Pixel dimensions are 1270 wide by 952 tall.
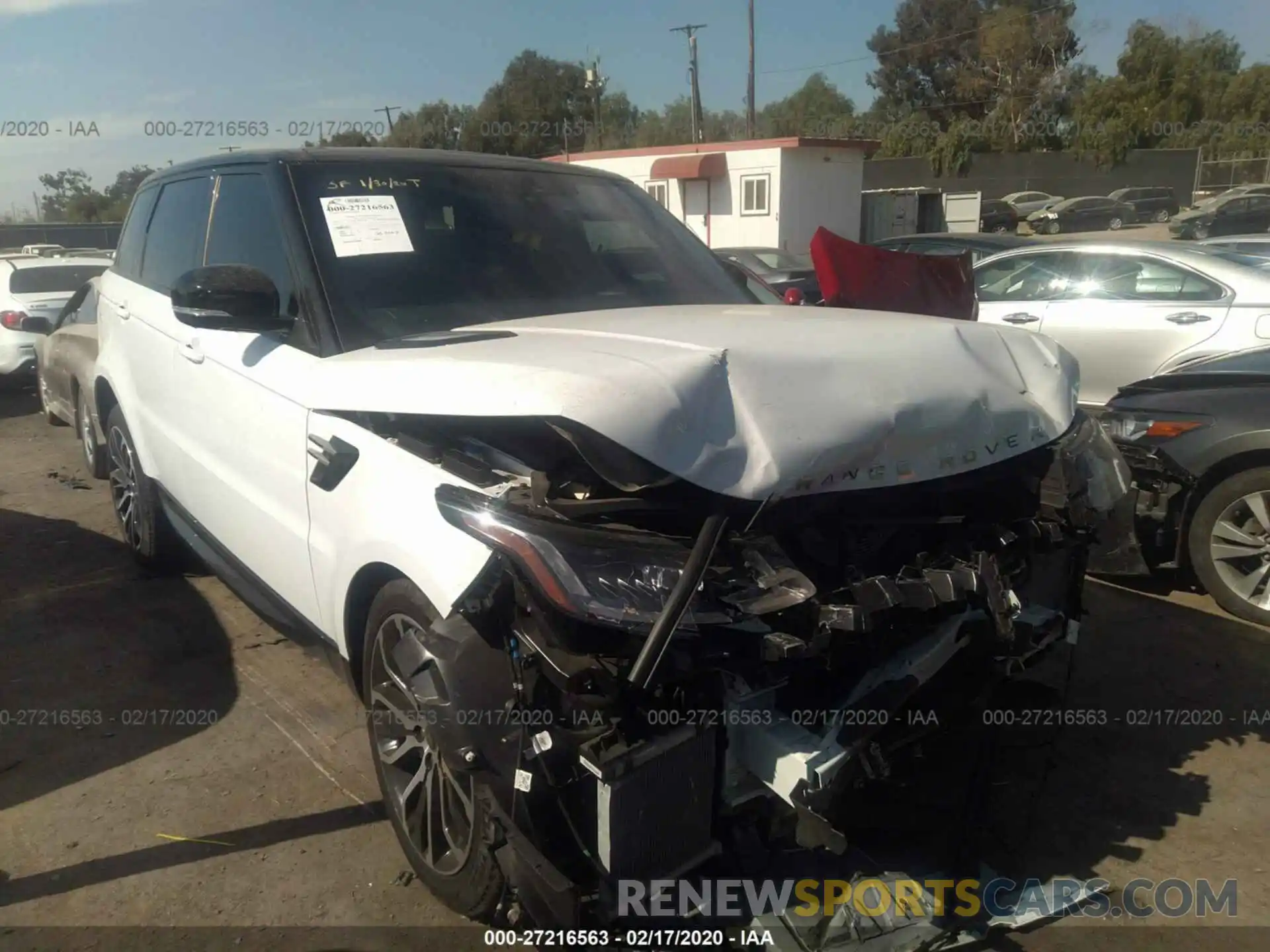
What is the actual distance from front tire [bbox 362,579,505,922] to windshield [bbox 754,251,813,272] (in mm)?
14117

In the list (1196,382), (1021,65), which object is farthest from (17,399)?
(1021,65)

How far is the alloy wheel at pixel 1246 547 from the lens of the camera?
14.1 ft

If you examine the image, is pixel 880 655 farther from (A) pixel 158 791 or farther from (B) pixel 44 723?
(B) pixel 44 723

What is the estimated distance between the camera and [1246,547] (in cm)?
433

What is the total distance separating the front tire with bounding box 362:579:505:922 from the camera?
2.33m

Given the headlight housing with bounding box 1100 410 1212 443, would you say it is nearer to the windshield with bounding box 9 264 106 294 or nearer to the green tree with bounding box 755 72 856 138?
the windshield with bounding box 9 264 106 294

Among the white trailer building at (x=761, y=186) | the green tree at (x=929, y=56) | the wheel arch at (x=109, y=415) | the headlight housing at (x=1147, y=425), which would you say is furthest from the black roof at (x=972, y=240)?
the green tree at (x=929, y=56)

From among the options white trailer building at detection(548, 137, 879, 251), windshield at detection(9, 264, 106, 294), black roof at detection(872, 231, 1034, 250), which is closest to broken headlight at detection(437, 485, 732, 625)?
black roof at detection(872, 231, 1034, 250)

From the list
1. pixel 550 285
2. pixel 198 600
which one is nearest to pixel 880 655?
pixel 550 285

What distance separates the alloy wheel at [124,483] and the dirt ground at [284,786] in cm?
43

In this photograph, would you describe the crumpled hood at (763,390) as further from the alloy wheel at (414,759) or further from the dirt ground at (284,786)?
the dirt ground at (284,786)

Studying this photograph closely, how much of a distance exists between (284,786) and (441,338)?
1.61 m

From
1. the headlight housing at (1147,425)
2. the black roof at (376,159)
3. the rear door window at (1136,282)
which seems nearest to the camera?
the black roof at (376,159)

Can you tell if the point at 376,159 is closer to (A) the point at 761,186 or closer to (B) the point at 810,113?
(A) the point at 761,186
